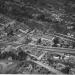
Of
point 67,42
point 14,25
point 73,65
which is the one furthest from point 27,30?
point 73,65

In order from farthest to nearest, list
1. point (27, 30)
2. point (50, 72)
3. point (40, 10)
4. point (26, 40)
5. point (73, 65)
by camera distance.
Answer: point (40, 10)
point (27, 30)
point (26, 40)
point (73, 65)
point (50, 72)

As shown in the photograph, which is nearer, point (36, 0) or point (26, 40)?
point (26, 40)

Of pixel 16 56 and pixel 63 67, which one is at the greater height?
pixel 16 56

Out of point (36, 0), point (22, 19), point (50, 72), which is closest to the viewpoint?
point (50, 72)

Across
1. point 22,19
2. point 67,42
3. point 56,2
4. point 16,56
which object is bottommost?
point 16,56

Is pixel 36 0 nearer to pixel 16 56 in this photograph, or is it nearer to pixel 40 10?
pixel 40 10

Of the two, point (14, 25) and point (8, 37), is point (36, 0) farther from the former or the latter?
point (8, 37)
